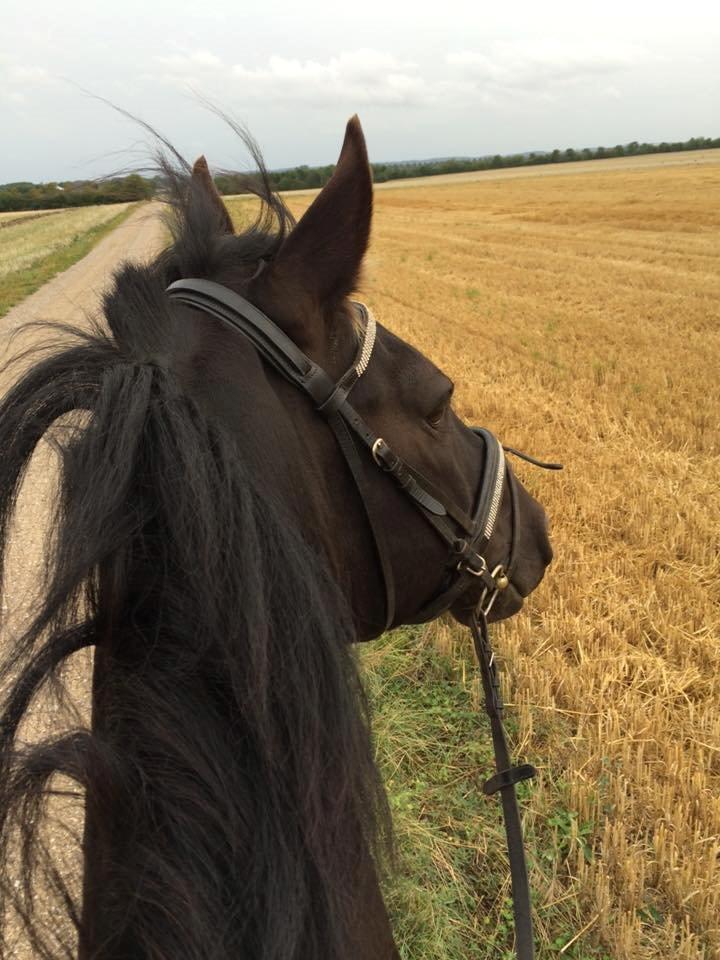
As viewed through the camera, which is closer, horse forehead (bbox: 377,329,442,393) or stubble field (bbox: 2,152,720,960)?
horse forehead (bbox: 377,329,442,393)

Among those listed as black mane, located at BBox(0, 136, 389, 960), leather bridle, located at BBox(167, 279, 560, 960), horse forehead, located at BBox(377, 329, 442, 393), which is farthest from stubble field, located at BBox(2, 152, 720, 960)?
black mane, located at BBox(0, 136, 389, 960)

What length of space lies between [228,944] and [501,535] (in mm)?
1137

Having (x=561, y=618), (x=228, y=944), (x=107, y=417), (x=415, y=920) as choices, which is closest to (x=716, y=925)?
(x=415, y=920)

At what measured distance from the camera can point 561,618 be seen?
12.8 feet

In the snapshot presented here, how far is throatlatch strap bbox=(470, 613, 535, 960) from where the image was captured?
61.1 inches

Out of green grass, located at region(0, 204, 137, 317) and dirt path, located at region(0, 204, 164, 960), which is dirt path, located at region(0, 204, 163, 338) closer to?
dirt path, located at region(0, 204, 164, 960)

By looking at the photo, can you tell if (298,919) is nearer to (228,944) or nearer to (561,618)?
(228,944)

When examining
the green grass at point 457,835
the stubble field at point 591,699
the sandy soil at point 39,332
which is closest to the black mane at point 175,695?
the sandy soil at point 39,332

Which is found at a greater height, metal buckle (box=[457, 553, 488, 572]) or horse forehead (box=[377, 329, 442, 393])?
horse forehead (box=[377, 329, 442, 393])

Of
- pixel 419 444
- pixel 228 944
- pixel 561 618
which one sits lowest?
pixel 561 618

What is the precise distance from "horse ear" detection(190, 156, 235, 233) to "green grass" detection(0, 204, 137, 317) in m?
12.9

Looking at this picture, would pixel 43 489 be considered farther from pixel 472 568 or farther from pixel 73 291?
pixel 73 291

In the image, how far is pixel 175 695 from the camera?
0.89 meters

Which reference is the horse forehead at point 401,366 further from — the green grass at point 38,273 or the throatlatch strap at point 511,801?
the green grass at point 38,273
